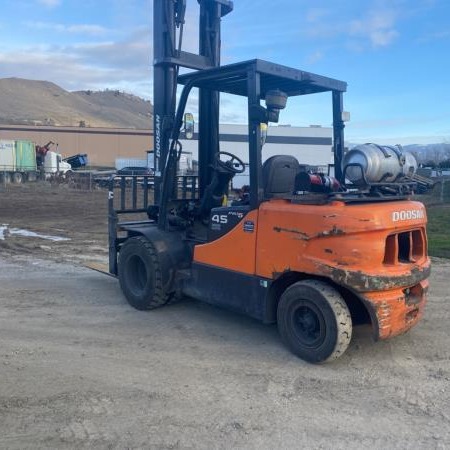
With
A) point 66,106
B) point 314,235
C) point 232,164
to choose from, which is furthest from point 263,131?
point 66,106

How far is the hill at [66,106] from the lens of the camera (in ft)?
397

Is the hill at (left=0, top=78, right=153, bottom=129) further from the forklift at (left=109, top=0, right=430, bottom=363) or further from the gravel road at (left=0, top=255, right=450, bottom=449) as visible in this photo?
the gravel road at (left=0, top=255, right=450, bottom=449)

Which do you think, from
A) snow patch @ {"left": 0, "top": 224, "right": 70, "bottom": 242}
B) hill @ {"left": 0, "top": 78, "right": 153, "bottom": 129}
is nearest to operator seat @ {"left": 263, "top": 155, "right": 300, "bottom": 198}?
snow patch @ {"left": 0, "top": 224, "right": 70, "bottom": 242}

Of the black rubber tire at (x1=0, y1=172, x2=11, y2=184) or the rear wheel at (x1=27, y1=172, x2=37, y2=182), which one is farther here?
the rear wheel at (x1=27, y1=172, x2=37, y2=182)

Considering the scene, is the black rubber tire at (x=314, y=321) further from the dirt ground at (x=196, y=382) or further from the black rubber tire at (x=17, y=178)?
the black rubber tire at (x=17, y=178)

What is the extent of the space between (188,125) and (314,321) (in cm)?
268

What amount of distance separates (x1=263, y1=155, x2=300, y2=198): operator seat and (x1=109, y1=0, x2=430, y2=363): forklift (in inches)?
0.5

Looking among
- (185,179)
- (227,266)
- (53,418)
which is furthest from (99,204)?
(53,418)

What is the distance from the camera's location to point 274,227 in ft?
17.3

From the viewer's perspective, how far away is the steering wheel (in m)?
6.39

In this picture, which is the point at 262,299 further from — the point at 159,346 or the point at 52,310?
the point at 52,310

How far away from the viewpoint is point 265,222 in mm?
5352

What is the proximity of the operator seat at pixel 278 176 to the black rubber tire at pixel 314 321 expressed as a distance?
101cm

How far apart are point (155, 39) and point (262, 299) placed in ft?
12.0
